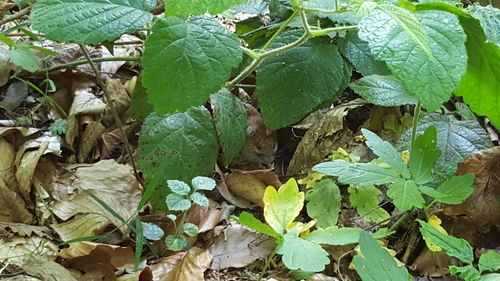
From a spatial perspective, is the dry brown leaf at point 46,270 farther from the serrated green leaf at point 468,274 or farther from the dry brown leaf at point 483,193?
the dry brown leaf at point 483,193

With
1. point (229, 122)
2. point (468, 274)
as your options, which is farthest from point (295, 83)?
point (468, 274)

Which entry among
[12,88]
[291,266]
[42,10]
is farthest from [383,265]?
[12,88]

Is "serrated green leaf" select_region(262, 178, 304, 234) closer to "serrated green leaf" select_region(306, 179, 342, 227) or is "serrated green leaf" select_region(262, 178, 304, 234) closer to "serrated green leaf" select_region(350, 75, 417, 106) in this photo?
"serrated green leaf" select_region(306, 179, 342, 227)

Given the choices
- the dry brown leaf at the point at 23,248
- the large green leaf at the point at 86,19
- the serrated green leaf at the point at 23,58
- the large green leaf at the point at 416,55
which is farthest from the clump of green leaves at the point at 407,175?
the serrated green leaf at the point at 23,58

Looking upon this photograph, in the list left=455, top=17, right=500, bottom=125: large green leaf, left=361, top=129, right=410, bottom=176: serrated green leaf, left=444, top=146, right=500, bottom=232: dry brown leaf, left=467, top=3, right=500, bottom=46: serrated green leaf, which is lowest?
left=444, top=146, right=500, bottom=232: dry brown leaf

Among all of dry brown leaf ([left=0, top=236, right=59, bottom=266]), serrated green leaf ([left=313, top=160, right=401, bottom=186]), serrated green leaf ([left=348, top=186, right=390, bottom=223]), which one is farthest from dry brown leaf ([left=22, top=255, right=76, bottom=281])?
serrated green leaf ([left=348, top=186, right=390, bottom=223])

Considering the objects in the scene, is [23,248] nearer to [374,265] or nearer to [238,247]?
[238,247]

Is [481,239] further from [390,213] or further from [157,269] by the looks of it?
[157,269]
